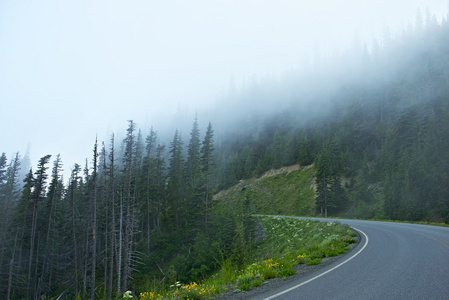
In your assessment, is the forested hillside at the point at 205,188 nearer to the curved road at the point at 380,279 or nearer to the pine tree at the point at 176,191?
the pine tree at the point at 176,191

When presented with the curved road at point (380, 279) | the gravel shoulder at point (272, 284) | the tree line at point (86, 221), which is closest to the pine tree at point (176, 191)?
the tree line at point (86, 221)

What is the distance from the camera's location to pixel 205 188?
130ft

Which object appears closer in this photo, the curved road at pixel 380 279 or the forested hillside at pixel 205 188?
the curved road at pixel 380 279

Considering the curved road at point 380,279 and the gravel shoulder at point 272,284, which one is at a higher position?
the curved road at point 380,279

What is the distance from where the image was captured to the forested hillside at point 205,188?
28.3m

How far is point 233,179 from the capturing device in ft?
246

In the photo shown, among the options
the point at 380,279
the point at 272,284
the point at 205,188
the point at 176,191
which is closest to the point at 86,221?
the point at 176,191

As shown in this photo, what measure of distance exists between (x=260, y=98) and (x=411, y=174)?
104374 millimetres

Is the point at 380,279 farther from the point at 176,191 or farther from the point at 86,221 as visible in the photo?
the point at 176,191

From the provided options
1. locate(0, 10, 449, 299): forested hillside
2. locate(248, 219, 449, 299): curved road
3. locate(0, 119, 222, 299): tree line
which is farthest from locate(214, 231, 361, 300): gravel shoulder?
locate(0, 119, 222, 299): tree line

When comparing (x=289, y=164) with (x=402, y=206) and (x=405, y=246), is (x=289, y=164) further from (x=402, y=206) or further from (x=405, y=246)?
(x=405, y=246)

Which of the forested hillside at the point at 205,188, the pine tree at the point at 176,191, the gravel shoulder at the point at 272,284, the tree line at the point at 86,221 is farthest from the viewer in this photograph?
the pine tree at the point at 176,191

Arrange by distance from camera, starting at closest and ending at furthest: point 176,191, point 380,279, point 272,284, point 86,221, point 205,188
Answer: point 380,279, point 272,284, point 86,221, point 205,188, point 176,191

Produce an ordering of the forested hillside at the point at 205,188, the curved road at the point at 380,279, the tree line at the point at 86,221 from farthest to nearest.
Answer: the tree line at the point at 86,221
the forested hillside at the point at 205,188
the curved road at the point at 380,279
